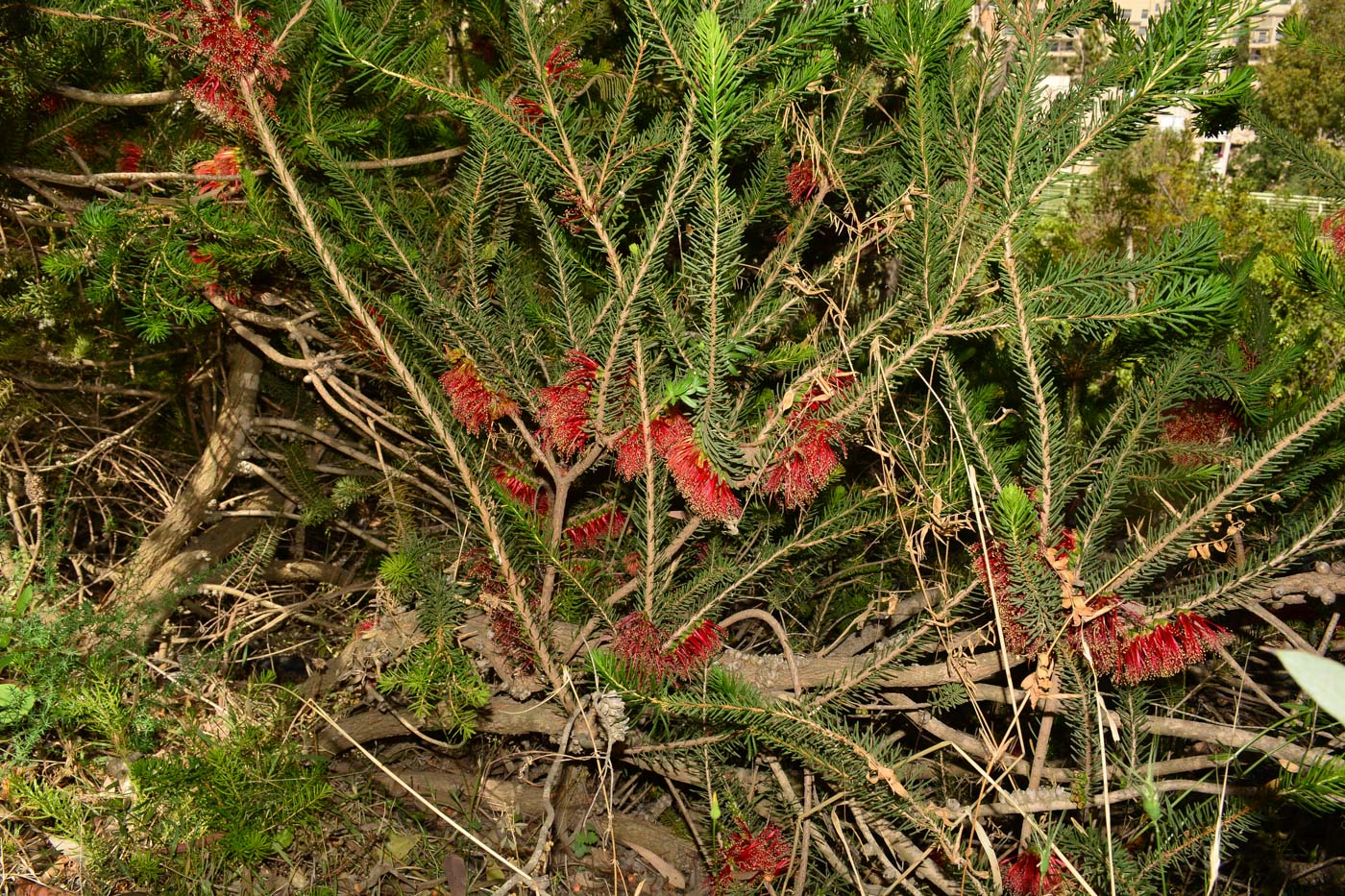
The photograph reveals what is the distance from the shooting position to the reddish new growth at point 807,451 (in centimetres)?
124

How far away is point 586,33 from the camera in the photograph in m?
1.44

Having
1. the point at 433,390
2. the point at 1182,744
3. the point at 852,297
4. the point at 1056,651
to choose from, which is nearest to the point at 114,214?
the point at 433,390

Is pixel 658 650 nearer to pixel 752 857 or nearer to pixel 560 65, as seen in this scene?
pixel 752 857

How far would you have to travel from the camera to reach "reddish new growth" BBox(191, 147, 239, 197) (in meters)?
1.53

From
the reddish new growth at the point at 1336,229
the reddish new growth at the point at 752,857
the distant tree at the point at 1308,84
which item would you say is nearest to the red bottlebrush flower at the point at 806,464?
the reddish new growth at the point at 752,857

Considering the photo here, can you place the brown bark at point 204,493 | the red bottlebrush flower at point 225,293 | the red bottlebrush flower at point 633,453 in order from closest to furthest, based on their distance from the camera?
the red bottlebrush flower at point 633,453
the red bottlebrush flower at point 225,293
the brown bark at point 204,493

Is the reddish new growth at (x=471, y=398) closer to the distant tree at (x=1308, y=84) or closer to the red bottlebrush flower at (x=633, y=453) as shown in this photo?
the red bottlebrush flower at (x=633, y=453)

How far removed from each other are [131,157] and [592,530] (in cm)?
118

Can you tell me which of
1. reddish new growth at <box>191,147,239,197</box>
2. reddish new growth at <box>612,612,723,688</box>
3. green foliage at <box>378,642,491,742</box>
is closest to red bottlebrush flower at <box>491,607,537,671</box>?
green foliage at <box>378,642,491,742</box>

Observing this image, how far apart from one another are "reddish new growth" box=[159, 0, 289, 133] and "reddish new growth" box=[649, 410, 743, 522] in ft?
2.37

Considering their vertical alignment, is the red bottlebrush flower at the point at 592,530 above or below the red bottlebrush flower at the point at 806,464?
below

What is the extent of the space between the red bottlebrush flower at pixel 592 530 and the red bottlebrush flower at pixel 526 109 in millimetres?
649

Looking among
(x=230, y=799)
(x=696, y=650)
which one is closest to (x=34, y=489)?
(x=230, y=799)

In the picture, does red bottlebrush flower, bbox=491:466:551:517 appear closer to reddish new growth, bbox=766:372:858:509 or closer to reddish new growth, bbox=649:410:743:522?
reddish new growth, bbox=649:410:743:522
